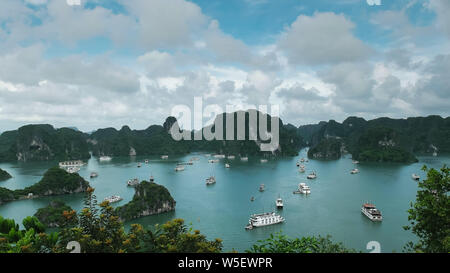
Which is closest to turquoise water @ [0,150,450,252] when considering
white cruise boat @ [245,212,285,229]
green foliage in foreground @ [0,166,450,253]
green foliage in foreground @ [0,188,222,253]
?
white cruise boat @ [245,212,285,229]

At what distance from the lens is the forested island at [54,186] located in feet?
103

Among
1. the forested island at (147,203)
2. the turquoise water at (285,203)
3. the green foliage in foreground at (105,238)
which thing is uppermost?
the green foliage in foreground at (105,238)

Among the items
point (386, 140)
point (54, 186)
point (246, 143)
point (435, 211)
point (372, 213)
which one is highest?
point (386, 140)

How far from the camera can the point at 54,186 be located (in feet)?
107

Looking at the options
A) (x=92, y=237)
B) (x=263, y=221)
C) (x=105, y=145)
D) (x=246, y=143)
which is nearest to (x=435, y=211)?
(x=92, y=237)

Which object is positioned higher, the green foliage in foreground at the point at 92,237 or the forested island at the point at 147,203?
the green foliage in foreground at the point at 92,237

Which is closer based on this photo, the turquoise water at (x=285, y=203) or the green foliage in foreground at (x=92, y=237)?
the green foliage in foreground at (x=92, y=237)

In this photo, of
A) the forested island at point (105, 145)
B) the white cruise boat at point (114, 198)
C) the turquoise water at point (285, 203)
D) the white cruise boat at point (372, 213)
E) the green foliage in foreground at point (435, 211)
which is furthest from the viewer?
the forested island at point (105, 145)

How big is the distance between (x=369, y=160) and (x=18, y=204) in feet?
202

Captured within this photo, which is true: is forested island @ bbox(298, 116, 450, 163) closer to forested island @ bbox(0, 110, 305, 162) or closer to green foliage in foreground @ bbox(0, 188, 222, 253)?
forested island @ bbox(0, 110, 305, 162)

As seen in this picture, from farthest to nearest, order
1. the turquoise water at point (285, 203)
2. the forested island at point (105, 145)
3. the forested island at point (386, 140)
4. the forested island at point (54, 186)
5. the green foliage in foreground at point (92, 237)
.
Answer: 1. the forested island at point (105, 145)
2. the forested island at point (386, 140)
3. the forested island at point (54, 186)
4. the turquoise water at point (285, 203)
5. the green foliage in foreground at point (92, 237)

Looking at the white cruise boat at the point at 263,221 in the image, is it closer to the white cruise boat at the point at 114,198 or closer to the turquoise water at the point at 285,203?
the turquoise water at the point at 285,203

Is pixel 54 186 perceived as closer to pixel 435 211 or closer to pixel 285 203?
pixel 285 203

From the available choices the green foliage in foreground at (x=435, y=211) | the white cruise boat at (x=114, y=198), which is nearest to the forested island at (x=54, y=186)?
the white cruise boat at (x=114, y=198)
